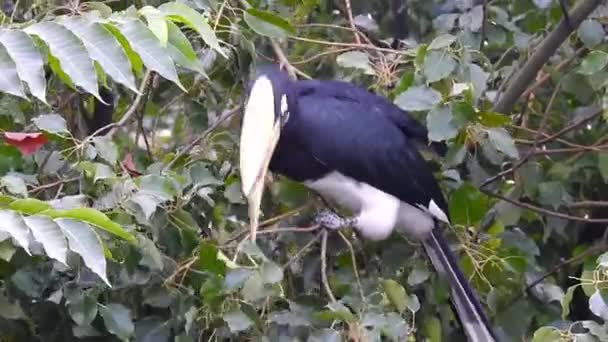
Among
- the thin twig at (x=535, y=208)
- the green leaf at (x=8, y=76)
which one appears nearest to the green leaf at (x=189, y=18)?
the green leaf at (x=8, y=76)

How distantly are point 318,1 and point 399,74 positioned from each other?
0.68 ft

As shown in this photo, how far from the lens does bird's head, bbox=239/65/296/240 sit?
5.04 ft

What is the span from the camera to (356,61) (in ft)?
5.77

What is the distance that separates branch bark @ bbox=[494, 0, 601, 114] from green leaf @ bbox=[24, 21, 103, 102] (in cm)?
83

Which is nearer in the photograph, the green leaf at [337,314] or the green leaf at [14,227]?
the green leaf at [14,227]

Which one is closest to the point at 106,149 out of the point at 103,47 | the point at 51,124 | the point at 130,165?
the point at 51,124

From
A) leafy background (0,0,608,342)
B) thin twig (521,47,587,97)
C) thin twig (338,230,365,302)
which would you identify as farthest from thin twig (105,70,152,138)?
thin twig (521,47,587,97)

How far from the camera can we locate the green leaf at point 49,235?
3.71ft

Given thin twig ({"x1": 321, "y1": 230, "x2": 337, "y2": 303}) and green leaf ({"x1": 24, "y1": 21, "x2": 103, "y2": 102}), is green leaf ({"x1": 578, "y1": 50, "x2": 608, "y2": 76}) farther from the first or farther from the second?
green leaf ({"x1": 24, "y1": 21, "x2": 103, "y2": 102})

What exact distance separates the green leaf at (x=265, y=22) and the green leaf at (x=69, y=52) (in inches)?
19.0

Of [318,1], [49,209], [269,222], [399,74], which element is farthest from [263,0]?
[49,209]

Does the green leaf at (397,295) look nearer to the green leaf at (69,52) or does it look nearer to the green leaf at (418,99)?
the green leaf at (418,99)

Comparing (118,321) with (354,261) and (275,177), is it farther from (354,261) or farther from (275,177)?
(275,177)

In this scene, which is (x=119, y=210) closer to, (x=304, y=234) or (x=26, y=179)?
(x=26, y=179)
